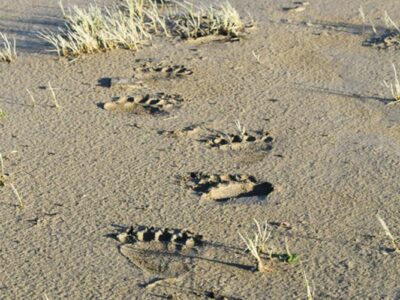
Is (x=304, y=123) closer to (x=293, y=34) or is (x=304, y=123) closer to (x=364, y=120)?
(x=364, y=120)

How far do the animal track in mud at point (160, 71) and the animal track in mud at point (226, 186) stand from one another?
1254 mm

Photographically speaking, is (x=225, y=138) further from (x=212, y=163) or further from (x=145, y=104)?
(x=145, y=104)

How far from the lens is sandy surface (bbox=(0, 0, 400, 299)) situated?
3535mm

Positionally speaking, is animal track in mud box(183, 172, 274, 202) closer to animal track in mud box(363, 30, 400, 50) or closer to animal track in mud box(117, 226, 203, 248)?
animal track in mud box(117, 226, 203, 248)

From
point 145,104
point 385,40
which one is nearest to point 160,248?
point 145,104

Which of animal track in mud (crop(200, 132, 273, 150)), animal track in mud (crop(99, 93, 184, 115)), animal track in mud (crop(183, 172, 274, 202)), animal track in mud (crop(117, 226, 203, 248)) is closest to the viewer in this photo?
animal track in mud (crop(117, 226, 203, 248))

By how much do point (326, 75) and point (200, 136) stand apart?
108cm

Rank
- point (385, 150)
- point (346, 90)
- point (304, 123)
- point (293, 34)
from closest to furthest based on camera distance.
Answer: point (385, 150) < point (304, 123) < point (346, 90) < point (293, 34)

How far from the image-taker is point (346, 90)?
514 centimetres

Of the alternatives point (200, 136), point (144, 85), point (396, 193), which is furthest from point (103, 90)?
point (396, 193)

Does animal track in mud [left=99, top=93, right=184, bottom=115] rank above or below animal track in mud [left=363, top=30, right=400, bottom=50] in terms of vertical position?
below

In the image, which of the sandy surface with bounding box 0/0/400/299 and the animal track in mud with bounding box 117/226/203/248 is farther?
the animal track in mud with bounding box 117/226/203/248

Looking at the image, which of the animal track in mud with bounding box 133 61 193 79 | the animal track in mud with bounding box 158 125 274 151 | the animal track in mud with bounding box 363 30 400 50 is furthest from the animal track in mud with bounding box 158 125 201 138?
the animal track in mud with bounding box 363 30 400 50

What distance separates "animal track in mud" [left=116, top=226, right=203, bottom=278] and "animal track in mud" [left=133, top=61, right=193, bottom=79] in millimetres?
1709
